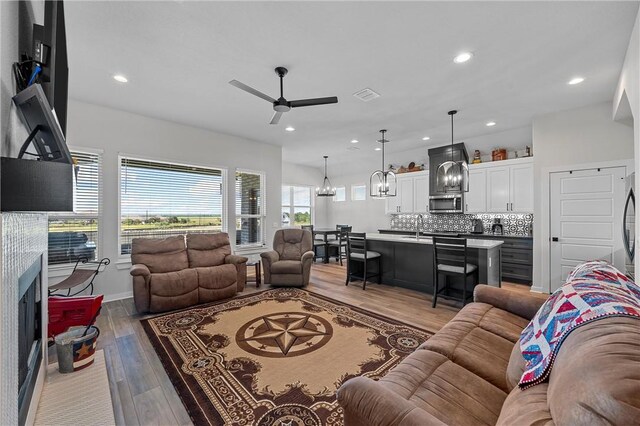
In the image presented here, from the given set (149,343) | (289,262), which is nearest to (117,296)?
(149,343)

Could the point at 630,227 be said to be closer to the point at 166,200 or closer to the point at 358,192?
the point at 166,200

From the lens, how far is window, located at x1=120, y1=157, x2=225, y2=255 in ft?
14.4

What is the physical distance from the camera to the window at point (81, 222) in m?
3.74

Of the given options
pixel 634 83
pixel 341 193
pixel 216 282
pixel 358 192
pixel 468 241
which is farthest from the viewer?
pixel 341 193

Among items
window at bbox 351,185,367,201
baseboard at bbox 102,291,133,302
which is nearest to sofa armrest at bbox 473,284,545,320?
baseboard at bbox 102,291,133,302

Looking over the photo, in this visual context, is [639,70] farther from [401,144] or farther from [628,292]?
[401,144]

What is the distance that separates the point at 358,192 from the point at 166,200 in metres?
5.39

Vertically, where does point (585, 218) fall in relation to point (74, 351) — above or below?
above

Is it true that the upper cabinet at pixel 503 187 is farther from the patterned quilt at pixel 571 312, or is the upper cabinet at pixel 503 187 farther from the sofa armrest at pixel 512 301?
the patterned quilt at pixel 571 312

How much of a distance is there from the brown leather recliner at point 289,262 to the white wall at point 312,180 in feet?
11.4

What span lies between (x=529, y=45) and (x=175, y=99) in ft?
13.4

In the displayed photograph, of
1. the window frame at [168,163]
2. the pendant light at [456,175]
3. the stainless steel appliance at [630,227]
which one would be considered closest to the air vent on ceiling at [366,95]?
the pendant light at [456,175]

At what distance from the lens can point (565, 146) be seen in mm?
4195

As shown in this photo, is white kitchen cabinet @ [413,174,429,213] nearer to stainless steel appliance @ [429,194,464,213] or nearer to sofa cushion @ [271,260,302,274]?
stainless steel appliance @ [429,194,464,213]
